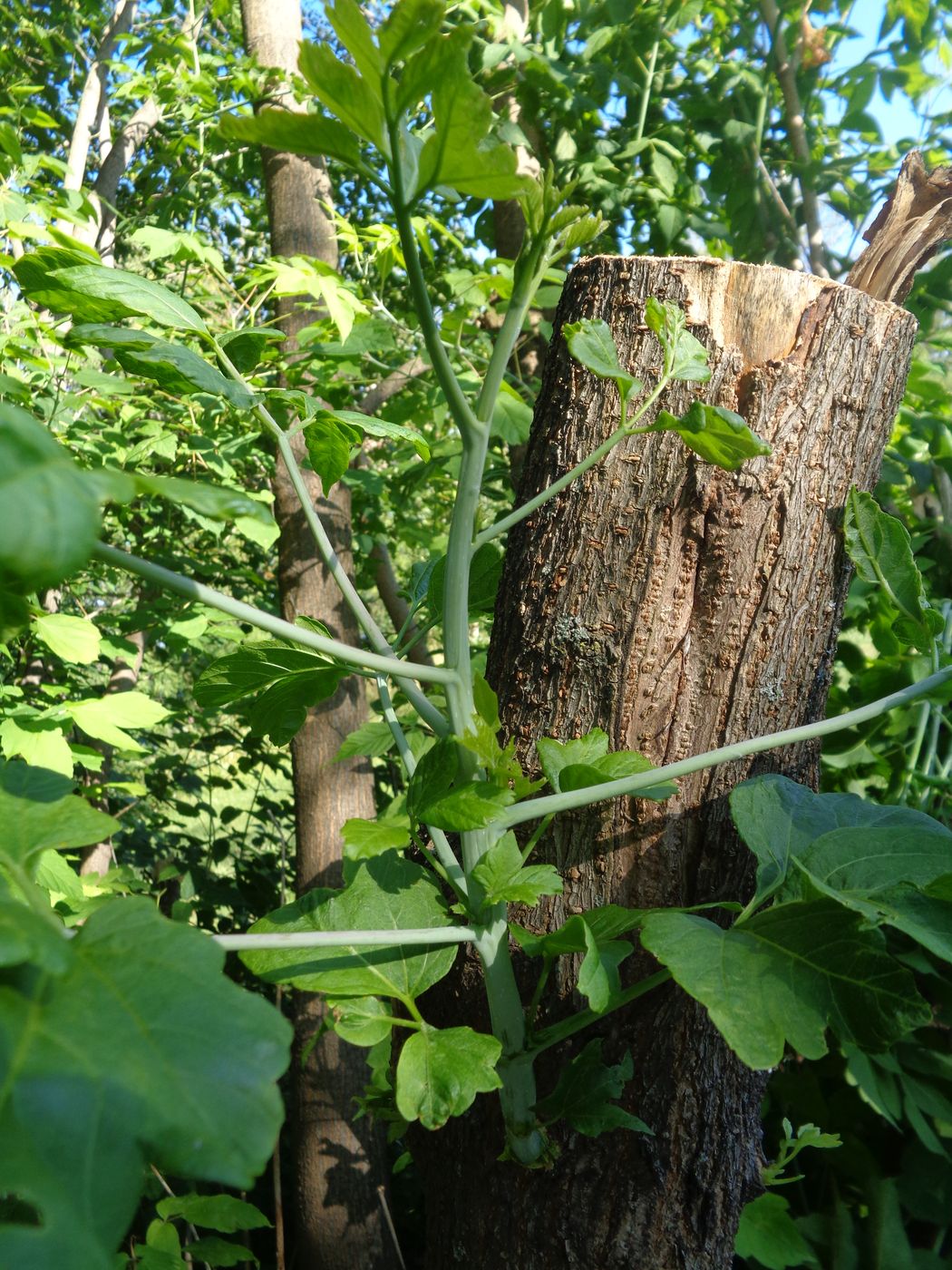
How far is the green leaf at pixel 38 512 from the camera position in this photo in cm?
33

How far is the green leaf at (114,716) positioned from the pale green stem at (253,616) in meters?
1.04

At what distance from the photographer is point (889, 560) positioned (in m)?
0.78

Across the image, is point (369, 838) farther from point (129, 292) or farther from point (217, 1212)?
point (217, 1212)

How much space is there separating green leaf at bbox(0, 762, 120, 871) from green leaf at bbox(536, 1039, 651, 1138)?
0.40 m

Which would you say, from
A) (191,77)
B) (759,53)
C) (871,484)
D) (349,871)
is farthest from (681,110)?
(349,871)

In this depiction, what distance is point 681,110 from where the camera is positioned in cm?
265

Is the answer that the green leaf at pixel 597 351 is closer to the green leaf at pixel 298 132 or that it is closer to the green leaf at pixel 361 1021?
the green leaf at pixel 298 132

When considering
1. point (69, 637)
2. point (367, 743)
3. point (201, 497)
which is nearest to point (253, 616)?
point (201, 497)

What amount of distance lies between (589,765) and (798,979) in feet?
0.65

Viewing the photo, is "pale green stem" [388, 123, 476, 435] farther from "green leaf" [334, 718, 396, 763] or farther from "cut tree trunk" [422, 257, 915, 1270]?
"green leaf" [334, 718, 396, 763]

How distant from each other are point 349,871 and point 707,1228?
0.43m

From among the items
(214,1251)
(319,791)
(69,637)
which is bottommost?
(214,1251)

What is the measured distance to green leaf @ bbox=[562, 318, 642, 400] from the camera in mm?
663

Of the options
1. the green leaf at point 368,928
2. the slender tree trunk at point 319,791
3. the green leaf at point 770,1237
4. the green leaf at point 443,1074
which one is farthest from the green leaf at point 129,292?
the green leaf at point 770,1237
